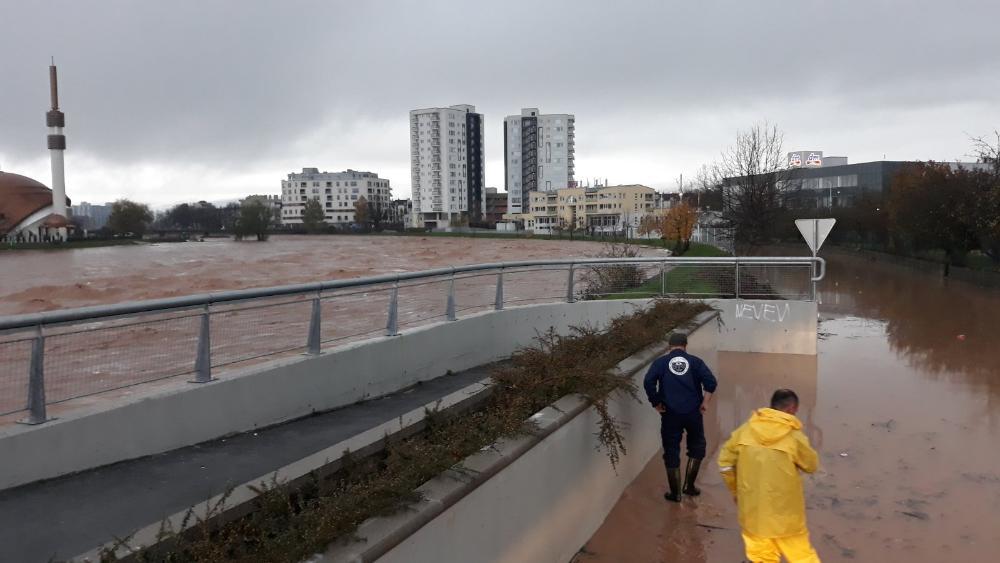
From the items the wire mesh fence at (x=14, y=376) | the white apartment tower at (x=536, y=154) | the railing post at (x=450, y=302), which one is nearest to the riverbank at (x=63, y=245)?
the white apartment tower at (x=536, y=154)

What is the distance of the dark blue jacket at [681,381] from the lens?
632 cm

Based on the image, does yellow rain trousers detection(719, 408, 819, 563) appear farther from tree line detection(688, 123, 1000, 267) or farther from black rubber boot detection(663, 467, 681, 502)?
tree line detection(688, 123, 1000, 267)

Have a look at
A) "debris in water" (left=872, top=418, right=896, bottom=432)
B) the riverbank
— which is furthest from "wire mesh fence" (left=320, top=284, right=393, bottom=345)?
the riverbank

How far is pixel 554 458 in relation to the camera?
5.21 metres

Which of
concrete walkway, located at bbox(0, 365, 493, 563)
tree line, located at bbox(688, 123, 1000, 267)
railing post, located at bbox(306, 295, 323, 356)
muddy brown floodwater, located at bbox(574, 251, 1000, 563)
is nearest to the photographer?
concrete walkway, located at bbox(0, 365, 493, 563)

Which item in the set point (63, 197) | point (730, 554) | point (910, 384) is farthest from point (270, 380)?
point (63, 197)

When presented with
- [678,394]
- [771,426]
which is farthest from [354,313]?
[771,426]

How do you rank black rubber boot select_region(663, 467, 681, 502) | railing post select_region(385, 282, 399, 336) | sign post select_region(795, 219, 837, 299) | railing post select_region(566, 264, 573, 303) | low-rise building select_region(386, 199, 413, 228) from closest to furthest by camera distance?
black rubber boot select_region(663, 467, 681, 502) → railing post select_region(385, 282, 399, 336) → railing post select_region(566, 264, 573, 303) → sign post select_region(795, 219, 837, 299) → low-rise building select_region(386, 199, 413, 228)

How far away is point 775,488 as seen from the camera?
14.3 ft

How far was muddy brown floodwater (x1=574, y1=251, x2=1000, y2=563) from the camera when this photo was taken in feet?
19.3

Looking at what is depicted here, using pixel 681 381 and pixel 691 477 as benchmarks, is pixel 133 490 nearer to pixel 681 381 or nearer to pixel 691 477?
pixel 681 381

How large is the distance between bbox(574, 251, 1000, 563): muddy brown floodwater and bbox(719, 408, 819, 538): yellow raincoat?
1.44m

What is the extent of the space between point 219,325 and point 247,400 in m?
0.71

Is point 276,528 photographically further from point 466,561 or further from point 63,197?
point 63,197
